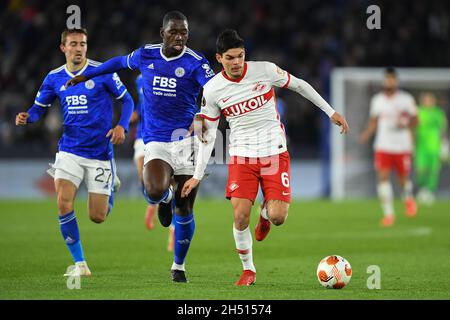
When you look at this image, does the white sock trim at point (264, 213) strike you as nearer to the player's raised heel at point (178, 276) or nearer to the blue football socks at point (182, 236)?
the blue football socks at point (182, 236)

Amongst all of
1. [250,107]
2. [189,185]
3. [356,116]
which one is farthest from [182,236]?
[356,116]

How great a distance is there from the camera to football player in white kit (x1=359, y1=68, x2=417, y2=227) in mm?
16016

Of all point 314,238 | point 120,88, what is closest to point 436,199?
point 314,238

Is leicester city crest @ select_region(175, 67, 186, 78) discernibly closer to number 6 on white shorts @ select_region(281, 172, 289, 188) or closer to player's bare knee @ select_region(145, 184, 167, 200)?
player's bare knee @ select_region(145, 184, 167, 200)

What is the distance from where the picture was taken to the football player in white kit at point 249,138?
8547 millimetres

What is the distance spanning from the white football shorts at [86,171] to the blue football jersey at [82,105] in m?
0.07

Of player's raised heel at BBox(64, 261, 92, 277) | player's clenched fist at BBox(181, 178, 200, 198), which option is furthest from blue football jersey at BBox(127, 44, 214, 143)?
player's raised heel at BBox(64, 261, 92, 277)

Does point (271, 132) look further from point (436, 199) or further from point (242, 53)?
point (436, 199)

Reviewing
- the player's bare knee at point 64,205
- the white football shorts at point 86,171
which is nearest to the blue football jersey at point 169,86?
the white football shorts at point 86,171

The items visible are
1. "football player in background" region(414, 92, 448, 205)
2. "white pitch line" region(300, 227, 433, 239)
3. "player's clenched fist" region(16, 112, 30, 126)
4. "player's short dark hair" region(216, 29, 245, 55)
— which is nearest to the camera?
"player's short dark hair" region(216, 29, 245, 55)

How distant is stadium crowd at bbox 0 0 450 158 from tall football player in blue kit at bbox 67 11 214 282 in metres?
13.8

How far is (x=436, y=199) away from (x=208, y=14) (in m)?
7.96

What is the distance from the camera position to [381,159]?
1612 centimetres

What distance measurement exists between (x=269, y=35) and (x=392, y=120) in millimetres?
9242
